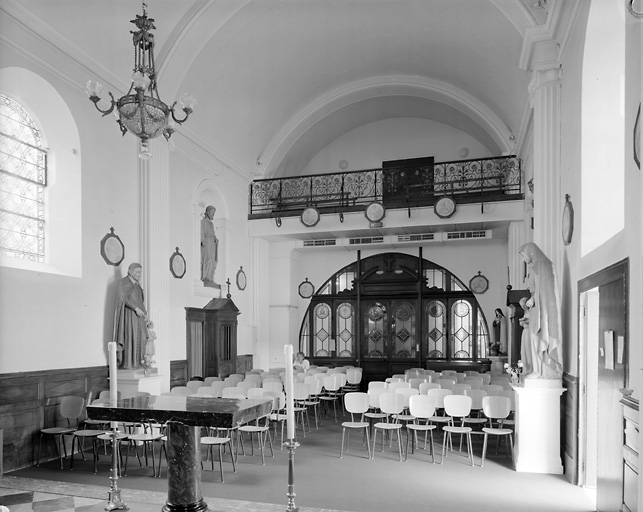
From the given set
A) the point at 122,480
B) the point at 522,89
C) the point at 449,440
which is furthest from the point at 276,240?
the point at 122,480

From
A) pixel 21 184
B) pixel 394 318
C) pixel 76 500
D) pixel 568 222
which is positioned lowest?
pixel 76 500

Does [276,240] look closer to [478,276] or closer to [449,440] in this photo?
[478,276]

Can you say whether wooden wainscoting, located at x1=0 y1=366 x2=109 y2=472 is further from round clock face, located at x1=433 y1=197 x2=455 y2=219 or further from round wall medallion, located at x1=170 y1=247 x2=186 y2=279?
round clock face, located at x1=433 y1=197 x2=455 y2=219

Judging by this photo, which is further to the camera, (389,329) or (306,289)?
(306,289)

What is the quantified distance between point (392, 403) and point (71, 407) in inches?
163

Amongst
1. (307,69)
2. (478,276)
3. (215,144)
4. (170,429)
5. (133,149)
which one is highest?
(307,69)

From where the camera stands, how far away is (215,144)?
13016 millimetres

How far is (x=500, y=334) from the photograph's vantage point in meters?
14.0

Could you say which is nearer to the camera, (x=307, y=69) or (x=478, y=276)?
(x=307, y=69)

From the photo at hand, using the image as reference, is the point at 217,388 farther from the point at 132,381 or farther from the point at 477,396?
the point at 477,396

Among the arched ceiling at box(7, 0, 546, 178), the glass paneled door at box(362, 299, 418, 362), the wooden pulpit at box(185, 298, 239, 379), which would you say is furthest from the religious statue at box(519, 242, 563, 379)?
the glass paneled door at box(362, 299, 418, 362)

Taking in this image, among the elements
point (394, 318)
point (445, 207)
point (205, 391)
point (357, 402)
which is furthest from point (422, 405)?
point (394, 318)

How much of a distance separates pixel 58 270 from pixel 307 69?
7.89 metres

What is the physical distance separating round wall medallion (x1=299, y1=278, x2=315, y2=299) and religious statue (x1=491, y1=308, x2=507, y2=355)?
5195 millimetres
